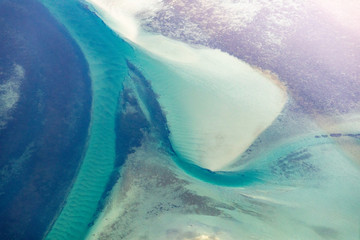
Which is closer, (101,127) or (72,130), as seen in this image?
(72,130)

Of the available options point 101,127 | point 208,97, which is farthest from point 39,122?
Result: point 208,97

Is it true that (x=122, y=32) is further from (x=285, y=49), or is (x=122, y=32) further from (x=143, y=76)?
(x=285, y=49)

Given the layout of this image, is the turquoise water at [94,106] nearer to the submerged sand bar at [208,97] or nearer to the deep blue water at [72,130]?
the deep blue water at [72,130]

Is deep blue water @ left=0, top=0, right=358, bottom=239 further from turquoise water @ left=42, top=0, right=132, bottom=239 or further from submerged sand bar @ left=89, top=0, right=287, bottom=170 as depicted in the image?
submerged sand bar @ left=89, top=0, right=287, bottom=170

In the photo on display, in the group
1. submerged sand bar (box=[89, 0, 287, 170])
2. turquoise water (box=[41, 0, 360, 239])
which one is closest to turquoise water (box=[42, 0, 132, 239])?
turquoise water (box=[41, 0, 360, 239])

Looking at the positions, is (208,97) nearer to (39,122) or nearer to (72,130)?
(72,130)

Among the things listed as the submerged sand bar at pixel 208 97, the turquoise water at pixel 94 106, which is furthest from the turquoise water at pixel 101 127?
the submerged sand bar at pixel 208 97

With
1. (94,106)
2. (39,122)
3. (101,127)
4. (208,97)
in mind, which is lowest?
(101,127)
